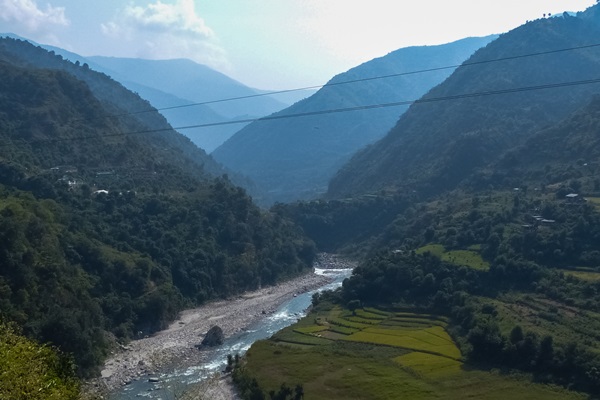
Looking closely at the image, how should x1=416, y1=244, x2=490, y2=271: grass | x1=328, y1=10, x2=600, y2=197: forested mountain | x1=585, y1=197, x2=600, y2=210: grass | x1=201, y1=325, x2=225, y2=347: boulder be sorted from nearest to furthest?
x1=201, y1=325, x2=225, y2=347: boulder → x1=416, y1=244, x2=490, y2=271: grass → x1=585, y1=197, x2=600, y2=210: grass → x1=328, y1=10, x2=600, y2=197: forested mountain

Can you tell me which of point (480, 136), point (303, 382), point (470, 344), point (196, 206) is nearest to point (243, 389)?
point (303, 382)

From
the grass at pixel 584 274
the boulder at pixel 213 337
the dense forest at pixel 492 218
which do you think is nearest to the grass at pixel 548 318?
the dense forest at pixel 492 218

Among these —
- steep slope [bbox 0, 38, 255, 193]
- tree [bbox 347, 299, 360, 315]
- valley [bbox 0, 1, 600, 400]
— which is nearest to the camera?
valley [bbox 0, 1, 600, 400]

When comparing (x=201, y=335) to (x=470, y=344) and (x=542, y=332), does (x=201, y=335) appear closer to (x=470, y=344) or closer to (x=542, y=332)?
(x=470, y=344)

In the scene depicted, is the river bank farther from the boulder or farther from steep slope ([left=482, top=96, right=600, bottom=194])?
steep slope ([left=482, top=96, right=600, bottom=194])

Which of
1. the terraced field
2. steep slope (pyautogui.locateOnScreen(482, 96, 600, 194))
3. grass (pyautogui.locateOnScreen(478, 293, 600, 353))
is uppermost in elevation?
steep slope (pyautogui.locateOnScreen(482, 96, 600, 194))

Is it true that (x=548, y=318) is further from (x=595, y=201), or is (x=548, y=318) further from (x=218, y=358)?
(x=218, y=358)

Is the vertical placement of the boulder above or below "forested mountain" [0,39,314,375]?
below

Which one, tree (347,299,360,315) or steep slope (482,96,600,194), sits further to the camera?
steep slope (482,96,600,194)

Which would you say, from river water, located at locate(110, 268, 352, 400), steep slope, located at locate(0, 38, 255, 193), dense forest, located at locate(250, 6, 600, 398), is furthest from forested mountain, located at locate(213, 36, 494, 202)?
river water, located at locate(110, 268, 352, 400)
